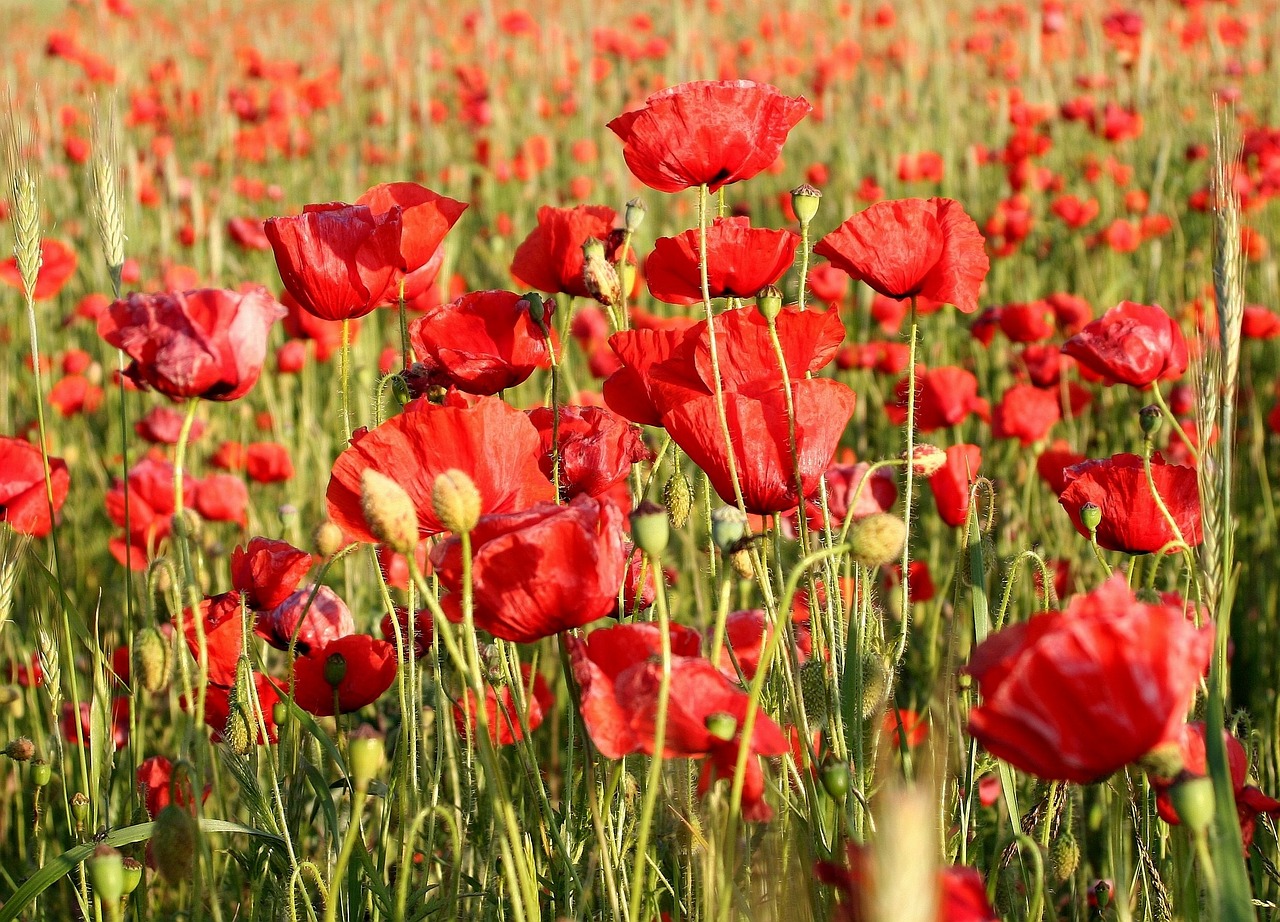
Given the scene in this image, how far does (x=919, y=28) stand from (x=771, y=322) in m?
6.21

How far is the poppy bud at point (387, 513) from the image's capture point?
0.97m

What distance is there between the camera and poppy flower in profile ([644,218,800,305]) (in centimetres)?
147

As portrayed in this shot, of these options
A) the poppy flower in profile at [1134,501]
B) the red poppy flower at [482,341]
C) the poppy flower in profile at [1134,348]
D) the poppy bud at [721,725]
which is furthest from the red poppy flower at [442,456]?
the poppy flower in profile at [1134,348]

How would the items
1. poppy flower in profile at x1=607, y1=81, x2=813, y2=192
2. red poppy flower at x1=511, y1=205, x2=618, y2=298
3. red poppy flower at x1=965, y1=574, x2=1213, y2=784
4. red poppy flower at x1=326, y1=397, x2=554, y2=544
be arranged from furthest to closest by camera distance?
1. red poppy flower at x1=511, y1=205, x2=618, y2=298
2. poppy flower in profile at x1=607, y1=81, x2=813, y2=192
3. red poppy flower at x1=326, y1=397, x2=554, y2=544
4. red poppy flower at x1=965, y1=574, x2=1213, y2=784

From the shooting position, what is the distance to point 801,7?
8758 mm

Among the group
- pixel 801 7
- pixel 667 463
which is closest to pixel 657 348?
pixel 667 463

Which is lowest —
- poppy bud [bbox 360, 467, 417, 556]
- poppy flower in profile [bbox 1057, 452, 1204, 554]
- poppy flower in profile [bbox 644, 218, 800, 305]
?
poppy flower in profile [bbox 1057, 452, 1204, 554]

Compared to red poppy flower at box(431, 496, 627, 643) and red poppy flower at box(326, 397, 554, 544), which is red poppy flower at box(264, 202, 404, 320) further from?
red poppy flower at box(431, 496, 627, 643)

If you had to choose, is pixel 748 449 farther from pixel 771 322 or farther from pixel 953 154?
pixel 953 154

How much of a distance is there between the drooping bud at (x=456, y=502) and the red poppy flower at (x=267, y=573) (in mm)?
613

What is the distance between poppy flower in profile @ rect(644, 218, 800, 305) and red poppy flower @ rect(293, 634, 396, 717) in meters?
0.55

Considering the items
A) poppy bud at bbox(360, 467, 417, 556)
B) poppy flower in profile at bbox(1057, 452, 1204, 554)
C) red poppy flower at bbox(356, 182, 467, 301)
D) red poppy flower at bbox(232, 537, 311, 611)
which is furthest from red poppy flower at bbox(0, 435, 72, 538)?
poppy flower in profile at bbox(1057, 452, 1204, 554)

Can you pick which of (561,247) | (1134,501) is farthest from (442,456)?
(1134,501)

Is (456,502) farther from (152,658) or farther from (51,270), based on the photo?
(51,270)
